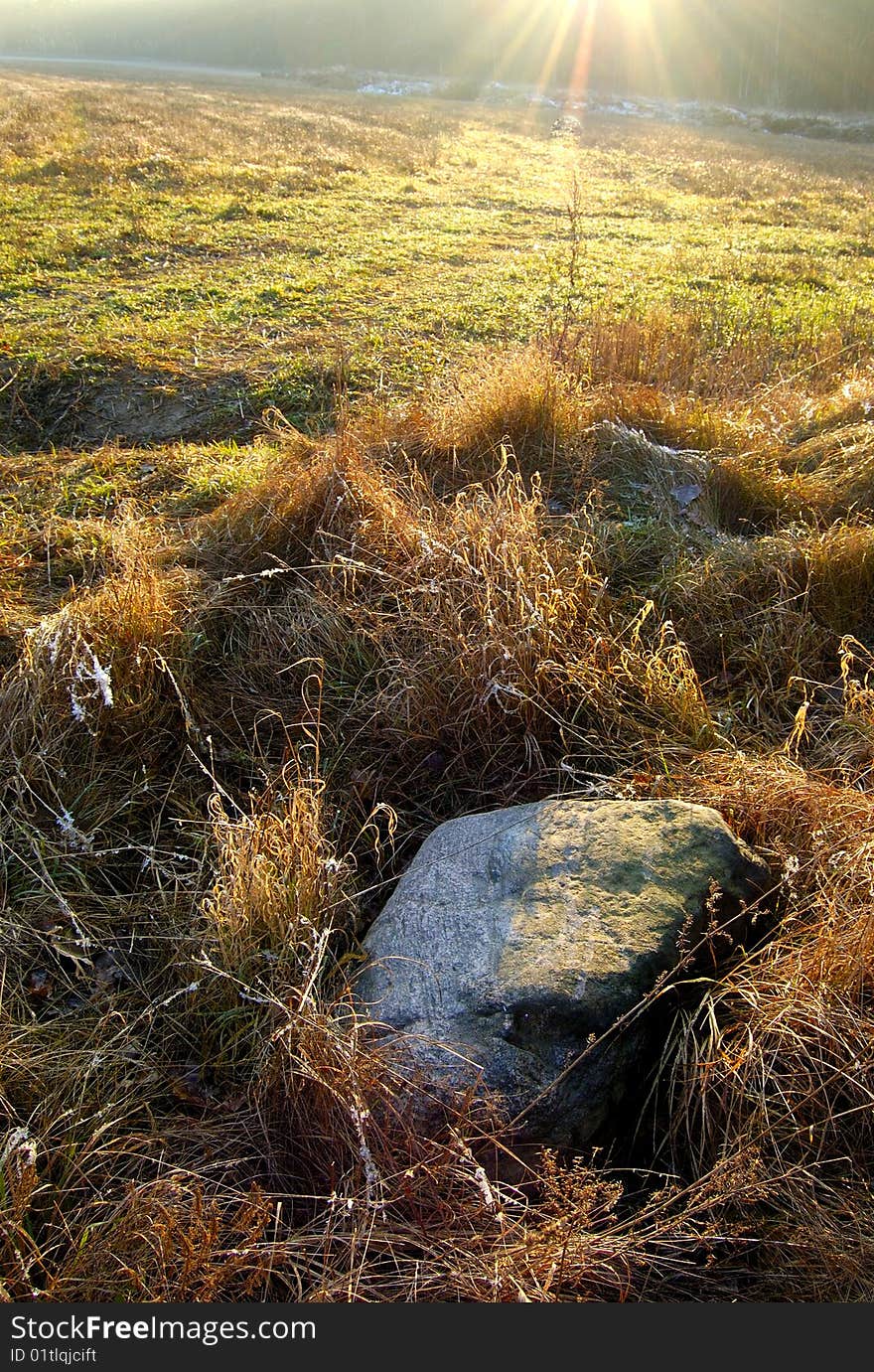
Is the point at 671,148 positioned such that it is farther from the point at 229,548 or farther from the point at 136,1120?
the point at 136,1120

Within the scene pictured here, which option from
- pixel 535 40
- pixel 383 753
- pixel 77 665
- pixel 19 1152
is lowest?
pixel 19 1152

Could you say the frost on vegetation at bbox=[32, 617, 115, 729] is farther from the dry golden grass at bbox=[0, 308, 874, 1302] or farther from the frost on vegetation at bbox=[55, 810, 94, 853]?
the frost on vegetation at bbox=[55, 810, 94, 853]

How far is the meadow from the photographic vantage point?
1.63 meters

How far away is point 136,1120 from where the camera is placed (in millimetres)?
1890

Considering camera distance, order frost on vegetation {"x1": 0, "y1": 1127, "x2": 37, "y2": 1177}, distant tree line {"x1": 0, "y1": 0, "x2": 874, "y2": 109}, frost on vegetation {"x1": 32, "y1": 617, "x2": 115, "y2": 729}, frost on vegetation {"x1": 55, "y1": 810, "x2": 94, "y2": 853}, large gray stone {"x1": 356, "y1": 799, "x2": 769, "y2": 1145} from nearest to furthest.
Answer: frost on vegetation {"x1": 0, "y1": 1127, "x2": 37, "y2": 1177} < large gray stone {"x1": 356, "y1": 799, "x2": 769, "y2": 1145} < frost on vegetation {"x1": 55, "y1": 810, "x2": 94, "y2": 853} < frost on vegetation {"x1": 32, "y1": 617, "x2": 115, "y2": 729} < distant tree line {"x1": 0, "y1": 0, "x2": 874, "y2": 109}

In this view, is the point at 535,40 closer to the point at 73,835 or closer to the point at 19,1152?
the point at 73,835

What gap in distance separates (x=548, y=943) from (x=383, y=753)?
43.5 inches

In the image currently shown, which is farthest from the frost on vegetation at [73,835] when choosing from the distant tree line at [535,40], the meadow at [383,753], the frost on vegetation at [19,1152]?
the distant tree line at [535,40]

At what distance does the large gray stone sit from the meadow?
0.10 metres

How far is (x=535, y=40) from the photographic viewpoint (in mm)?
54312

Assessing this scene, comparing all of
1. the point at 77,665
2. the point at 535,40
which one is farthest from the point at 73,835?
the point at 535,40

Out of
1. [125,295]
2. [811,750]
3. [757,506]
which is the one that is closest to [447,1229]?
[811,750]

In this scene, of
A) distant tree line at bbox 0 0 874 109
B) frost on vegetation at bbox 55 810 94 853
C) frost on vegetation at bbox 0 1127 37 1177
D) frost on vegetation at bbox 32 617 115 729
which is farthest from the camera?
distant tree line at bbox 0 0 874 109

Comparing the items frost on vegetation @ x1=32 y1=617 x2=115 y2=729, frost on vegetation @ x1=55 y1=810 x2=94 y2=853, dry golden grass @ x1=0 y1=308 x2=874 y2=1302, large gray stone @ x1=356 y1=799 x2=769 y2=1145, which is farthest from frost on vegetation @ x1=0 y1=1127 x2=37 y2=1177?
frost on vegetation @ x1=32 y1=617 x2=115 y2=729
